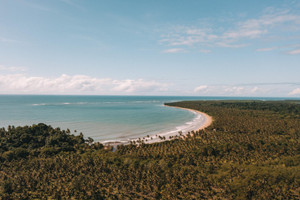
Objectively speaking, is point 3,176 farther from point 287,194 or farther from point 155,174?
point 287,194

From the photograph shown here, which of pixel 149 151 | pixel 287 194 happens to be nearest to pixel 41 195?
pixel 149 151

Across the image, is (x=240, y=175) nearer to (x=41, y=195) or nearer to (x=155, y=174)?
(x=155, y=174)

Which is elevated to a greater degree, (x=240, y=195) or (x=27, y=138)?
(x=27, y=138)

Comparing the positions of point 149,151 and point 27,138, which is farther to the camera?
point 27,138

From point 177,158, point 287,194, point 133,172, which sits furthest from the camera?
point 177,158

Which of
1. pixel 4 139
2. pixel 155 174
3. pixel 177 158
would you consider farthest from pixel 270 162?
pixel 4 139

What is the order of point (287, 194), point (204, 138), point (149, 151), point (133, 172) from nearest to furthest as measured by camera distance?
point (287, 194) < point (133, 172) < point (149, 151) < point (204, 138)
